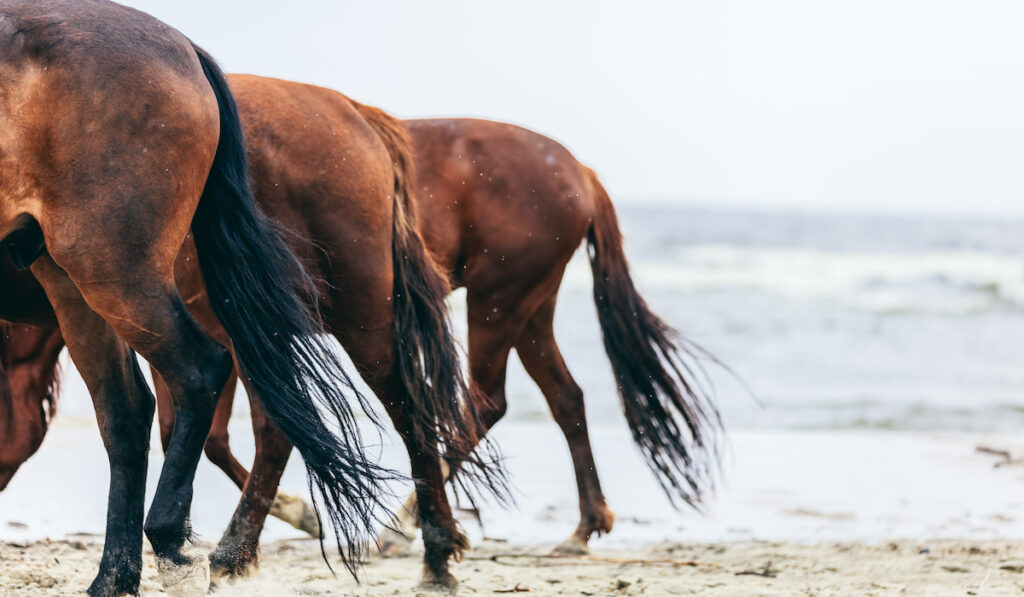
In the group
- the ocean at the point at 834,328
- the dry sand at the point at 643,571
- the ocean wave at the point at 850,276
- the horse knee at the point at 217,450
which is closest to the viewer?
the dry sand at the point at 643,571

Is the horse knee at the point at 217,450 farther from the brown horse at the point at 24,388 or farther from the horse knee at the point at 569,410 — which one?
the horse knee at the point at 569,410

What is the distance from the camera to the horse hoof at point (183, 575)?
9.01 feet

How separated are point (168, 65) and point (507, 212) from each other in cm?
241

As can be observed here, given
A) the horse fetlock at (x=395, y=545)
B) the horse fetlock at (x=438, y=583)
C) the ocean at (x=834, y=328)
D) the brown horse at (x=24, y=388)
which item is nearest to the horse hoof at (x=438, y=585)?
the horse fetlock at (x=438, y=583)

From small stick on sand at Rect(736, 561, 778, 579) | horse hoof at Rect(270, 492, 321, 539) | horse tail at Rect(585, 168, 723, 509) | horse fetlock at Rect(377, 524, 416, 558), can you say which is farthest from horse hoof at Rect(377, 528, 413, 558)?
small stick on sand at Rect(736, 561, 778, 579)

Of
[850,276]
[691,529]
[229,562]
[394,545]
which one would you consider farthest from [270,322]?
[850,276]

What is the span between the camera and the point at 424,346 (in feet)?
11.3

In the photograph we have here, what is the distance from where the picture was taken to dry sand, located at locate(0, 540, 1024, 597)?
3.64 metres

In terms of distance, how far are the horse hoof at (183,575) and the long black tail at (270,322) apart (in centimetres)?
36

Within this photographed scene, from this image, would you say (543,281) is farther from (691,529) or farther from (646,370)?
(691,529)

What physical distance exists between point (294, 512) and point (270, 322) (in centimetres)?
170

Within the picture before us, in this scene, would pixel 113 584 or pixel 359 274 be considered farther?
pixel 359 274

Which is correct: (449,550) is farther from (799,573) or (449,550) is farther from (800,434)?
(800,434)

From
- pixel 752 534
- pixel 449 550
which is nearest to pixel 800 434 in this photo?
pixel 752 534
